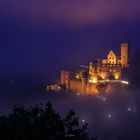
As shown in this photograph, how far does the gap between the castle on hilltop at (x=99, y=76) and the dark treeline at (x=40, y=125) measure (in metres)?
32.8

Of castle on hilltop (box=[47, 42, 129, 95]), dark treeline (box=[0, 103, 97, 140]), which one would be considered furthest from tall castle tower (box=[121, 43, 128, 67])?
dark treeline (box=[0, 103, 97, 140])

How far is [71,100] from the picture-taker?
38.0 meters

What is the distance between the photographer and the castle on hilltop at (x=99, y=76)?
4122 centimetres

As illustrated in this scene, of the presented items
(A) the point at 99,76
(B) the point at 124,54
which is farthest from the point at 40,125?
(B) the point at 124,54

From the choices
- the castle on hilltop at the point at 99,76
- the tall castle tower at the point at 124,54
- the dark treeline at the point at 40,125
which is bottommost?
the dark treeline at the point at 40,125

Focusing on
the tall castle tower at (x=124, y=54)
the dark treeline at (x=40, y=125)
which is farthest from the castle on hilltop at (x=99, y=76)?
the dark treeline at (x=40, y=125)

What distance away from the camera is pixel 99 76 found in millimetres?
42469

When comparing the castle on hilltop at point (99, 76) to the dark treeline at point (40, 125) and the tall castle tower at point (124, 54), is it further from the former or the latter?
the dark treeline at point (40, 125)

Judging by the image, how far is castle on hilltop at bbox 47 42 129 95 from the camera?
41219mm

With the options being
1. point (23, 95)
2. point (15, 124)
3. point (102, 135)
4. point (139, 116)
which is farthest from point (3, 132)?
point (23, 95)

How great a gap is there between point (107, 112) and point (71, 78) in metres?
9.75

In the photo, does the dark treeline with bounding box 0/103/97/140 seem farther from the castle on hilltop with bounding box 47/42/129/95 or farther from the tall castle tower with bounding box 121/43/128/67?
the tall castle tower with bounding box 121/43/128/67

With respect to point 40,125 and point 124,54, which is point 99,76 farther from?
point 40,125

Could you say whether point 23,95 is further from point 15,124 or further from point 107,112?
point 15,124
